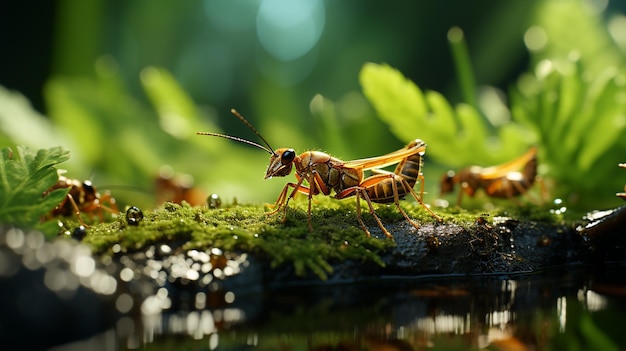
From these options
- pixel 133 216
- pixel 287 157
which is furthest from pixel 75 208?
pixel 287 157

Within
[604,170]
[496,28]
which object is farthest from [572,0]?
[496,28]

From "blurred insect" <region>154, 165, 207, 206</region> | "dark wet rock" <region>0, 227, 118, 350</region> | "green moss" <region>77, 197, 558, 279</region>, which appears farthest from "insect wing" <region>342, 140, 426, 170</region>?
"blurred insect" <region>154, 165, 207, 206</region>

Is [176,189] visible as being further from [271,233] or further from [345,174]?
[271,233]

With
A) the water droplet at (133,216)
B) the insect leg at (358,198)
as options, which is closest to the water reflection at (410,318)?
the insect leg at (358,198)

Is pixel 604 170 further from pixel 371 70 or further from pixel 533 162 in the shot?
pixel 371 70

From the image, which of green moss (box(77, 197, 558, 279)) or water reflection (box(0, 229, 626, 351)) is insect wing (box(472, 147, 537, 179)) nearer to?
green moss (box(77, 197, 558, 279))

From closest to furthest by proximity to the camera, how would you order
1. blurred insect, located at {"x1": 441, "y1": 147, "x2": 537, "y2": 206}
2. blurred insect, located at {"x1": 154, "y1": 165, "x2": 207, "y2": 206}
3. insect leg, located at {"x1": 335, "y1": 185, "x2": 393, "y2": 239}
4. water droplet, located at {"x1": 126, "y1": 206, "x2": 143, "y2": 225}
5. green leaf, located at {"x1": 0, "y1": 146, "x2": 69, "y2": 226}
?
green leaf, located at {"x1": 0, "y1": 146, "x2": 69, "y2": 226} → water droplet, located at {"x1": 126, "y1": 206, "x2": 143, "y2": 225} → insect leg, located at {"x1": 335, "y1": 185, "x2": 393, "y2": 239} → blurred insect, located at {"x1": 441, "y1": 147, "x2": 537, "y2": 206} → blurred insect, located at {"x1": 154, "y1": 165, "x2": 207, "y2": 206}
